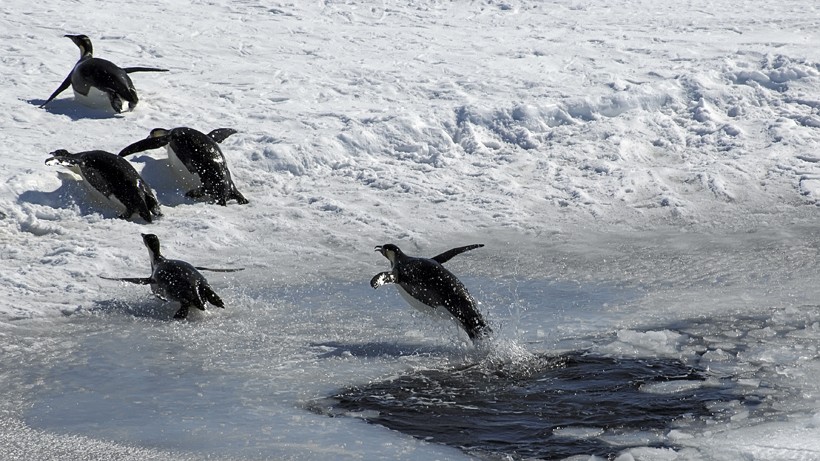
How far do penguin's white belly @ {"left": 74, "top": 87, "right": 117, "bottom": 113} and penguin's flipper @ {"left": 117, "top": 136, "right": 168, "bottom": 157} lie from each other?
4.02 ft

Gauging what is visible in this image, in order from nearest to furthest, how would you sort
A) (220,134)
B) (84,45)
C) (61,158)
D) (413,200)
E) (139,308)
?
(139,308), (61,158), (413,200), (220,134), (84,45)

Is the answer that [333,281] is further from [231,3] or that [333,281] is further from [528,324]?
[231,3]

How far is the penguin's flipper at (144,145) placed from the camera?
8047 mm

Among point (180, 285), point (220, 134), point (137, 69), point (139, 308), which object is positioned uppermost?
point (137, 69)

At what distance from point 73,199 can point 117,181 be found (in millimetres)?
379

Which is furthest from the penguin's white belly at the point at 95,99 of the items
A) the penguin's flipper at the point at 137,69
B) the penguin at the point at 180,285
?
the penguin at the point at 180,285

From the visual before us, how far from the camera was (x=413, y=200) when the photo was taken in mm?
8188

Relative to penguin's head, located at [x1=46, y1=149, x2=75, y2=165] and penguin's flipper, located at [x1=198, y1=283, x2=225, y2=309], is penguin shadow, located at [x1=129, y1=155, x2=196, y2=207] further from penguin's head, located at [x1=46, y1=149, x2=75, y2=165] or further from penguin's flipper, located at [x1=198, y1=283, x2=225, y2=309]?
penguin's flipper, located at [x1=198, y1=283, x2=225, y2=309]

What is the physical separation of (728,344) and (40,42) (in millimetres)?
7712

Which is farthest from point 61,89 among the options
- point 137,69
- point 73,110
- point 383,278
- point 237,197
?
point 383,278

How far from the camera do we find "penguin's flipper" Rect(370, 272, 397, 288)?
5730 millimetres

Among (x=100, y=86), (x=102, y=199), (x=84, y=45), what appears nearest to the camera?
(x=102, y=199)

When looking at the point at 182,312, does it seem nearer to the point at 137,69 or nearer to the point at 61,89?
the point at 61,89

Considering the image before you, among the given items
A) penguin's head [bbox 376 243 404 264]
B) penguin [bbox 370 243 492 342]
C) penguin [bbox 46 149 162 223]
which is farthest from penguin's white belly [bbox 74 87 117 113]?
penguin [bbox 370 243 492 342]
